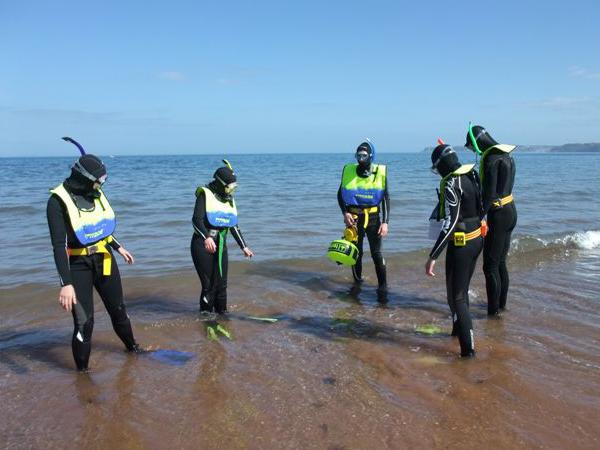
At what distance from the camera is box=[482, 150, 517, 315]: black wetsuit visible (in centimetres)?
546

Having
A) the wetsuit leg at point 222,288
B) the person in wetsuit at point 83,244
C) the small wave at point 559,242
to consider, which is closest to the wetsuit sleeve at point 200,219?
the wetsuit leg at point 222,288

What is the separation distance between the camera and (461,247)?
4750 millimetres

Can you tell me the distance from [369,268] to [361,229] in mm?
2082

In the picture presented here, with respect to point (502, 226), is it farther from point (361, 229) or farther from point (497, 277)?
point (361, 229)

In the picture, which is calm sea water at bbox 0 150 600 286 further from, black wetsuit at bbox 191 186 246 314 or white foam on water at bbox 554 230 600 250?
black wetsuit at bbox 191 186 246 314

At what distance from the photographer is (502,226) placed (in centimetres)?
582

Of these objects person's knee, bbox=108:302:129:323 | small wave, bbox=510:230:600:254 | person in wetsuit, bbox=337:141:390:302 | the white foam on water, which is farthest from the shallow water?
the white foam on water

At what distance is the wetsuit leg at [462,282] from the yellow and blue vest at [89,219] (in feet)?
10.6

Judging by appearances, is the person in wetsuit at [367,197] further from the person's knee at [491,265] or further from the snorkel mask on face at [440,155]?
the snorkel mask on face at [440,155]

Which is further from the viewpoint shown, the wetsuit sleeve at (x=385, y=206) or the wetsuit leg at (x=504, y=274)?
the wetsuit sleeve at (x=385, y=206)

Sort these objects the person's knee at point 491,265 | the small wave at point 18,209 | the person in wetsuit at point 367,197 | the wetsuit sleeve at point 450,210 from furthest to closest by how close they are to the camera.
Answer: the small wave at point 18,209 < the person in wetsuit at point 367,197 < the person's knee at point 491,265 < the wetsuit sleeve at point 450,210

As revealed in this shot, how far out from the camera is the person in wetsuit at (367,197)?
22.4 ft

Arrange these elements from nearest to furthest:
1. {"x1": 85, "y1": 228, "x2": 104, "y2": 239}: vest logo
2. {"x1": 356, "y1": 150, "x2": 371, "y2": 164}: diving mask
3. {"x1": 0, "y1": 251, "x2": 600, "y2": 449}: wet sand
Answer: {"x1": 0, "y1": 251, "x2": 600, "y2": 449}: wet sand
{"x1": 85, "y1": 228, "x2": 104, "y2": 239}: vest logo
{"x1": 356, "y1": 150, "x2": 371, "y2": 164}: diving mask

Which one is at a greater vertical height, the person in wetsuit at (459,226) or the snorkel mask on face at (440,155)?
the snorkel mask on face at (440,155)
